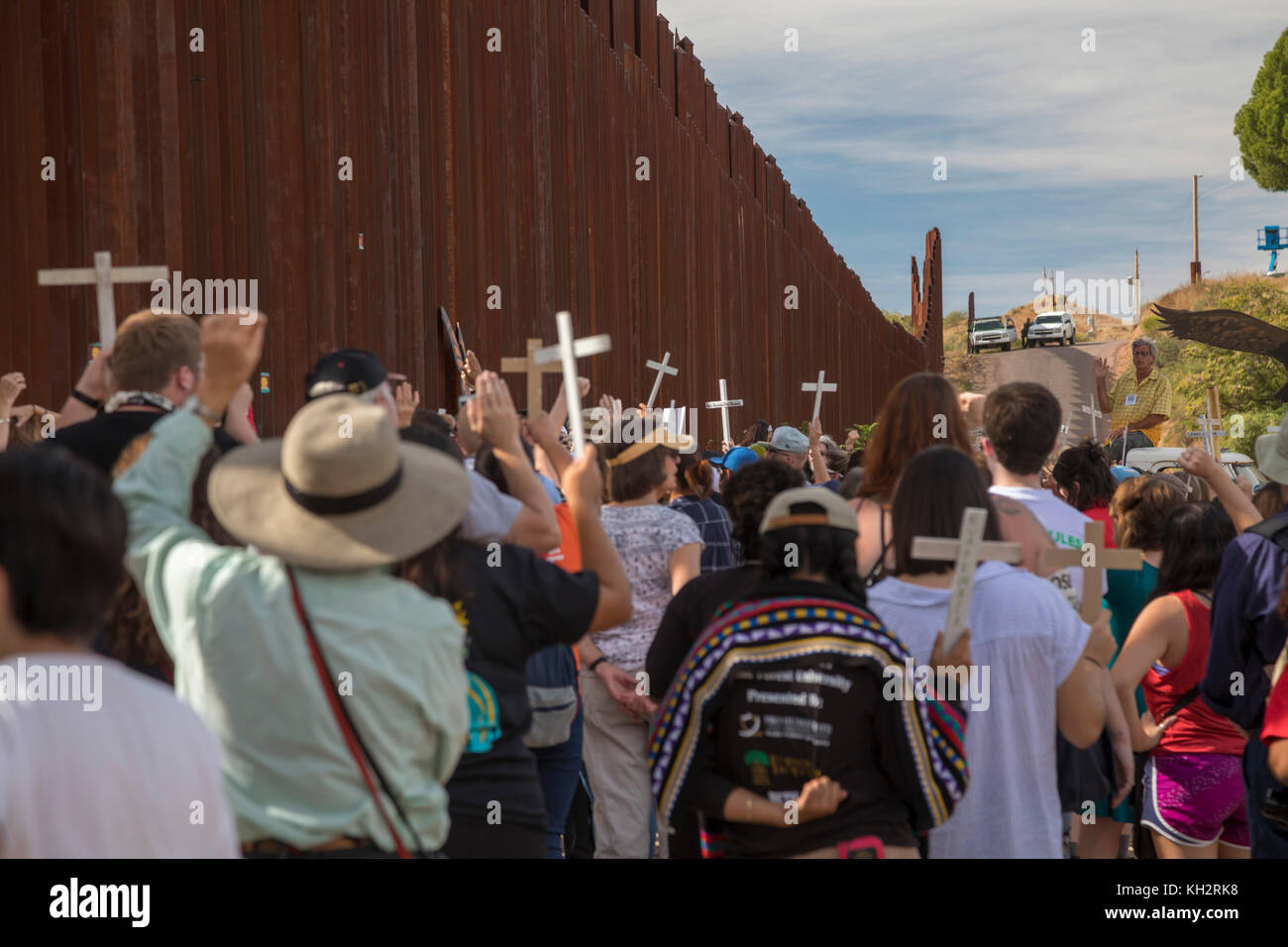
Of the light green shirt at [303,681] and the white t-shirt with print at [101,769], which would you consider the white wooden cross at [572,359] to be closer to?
the light green shirt at [303,681]

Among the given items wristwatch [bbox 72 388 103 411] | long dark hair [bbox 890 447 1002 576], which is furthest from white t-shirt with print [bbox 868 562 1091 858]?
wristwatch [bbox 72 388 103 411]

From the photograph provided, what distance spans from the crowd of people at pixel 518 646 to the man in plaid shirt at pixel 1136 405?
19.6 feet

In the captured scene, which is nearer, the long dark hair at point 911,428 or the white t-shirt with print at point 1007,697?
the white t-shirt with print at point 1007,697

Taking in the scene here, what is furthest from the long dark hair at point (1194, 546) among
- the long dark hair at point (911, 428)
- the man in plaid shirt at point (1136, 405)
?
the man in plaid shirt at point (1136, 405)

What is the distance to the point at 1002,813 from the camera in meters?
3.52

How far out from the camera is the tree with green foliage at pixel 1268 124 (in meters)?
44.0

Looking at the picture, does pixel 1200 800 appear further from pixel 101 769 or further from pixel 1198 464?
pixel 101 769

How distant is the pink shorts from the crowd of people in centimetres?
1

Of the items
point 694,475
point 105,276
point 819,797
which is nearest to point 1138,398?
point 694,475

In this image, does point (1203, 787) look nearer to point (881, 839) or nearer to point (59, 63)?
point (881, 839)

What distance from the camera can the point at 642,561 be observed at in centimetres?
534

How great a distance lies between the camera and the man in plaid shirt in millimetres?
10719

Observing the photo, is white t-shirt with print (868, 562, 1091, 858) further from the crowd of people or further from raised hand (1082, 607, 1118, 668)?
raised hand (1082, 607, 1118, 668)
